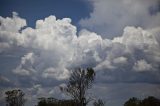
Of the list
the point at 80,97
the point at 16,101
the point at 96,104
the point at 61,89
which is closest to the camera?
the point at 80,97

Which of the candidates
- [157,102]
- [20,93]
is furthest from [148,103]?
[20,93]

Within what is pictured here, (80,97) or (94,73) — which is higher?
(94,73)

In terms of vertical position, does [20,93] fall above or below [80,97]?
above

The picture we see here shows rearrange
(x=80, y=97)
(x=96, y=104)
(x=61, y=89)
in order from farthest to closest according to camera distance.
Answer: (x=96, y=104) → (x=61, y=89) → (x=80, y=97)

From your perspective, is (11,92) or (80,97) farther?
(11,92)

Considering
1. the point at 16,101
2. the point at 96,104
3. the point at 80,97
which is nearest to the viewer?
the point at 80,97

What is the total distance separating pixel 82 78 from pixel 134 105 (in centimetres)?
5253

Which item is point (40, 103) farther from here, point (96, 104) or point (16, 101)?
point (96, 104)

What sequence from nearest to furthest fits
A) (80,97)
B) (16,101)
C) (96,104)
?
(80,97) < (16,101) < (96,104)

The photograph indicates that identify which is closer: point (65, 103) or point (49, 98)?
point (65, 103)

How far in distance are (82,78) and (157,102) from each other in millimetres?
50255

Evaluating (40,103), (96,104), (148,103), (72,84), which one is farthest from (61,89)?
(148,103)

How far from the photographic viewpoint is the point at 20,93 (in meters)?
104

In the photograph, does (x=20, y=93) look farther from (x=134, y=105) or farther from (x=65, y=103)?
(x=134, y=105)
